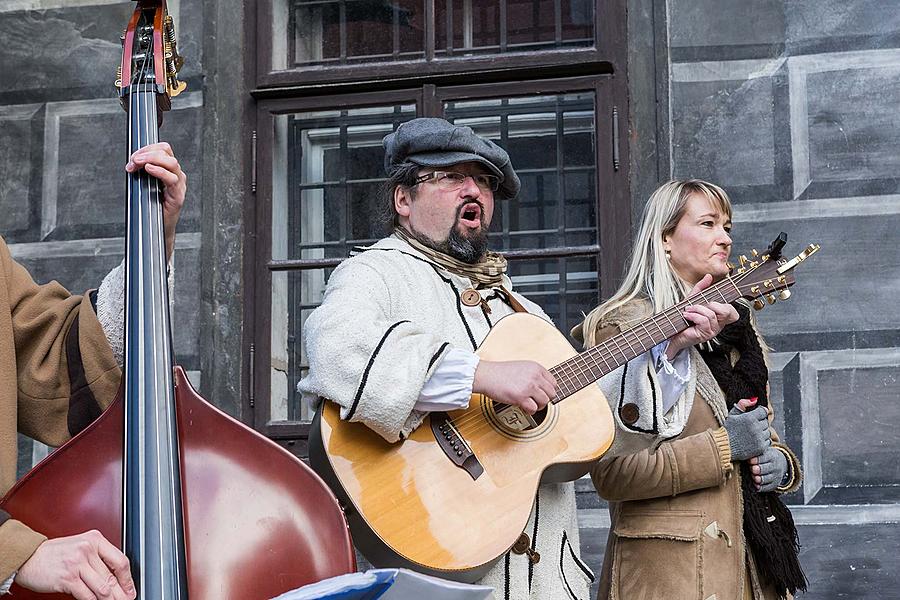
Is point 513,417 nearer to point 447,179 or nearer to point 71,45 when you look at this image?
point 447,179

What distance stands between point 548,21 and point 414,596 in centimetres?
340

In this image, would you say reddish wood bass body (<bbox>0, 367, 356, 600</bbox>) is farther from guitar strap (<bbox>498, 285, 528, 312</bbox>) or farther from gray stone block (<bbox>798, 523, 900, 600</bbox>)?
gray stone block (<bbox>798, 523, 900, 600</bbox>)

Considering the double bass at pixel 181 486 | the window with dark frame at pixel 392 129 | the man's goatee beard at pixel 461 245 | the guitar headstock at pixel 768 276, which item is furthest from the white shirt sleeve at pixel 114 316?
the window with dark frame at pixel 392 129

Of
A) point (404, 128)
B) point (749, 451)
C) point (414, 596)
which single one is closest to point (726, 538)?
point (749, 451)

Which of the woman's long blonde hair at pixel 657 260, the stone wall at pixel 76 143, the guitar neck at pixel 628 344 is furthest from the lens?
the stone wall at pixel 76 143

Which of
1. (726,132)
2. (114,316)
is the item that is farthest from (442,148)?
(726,132)

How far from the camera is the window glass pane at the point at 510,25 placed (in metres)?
4.57

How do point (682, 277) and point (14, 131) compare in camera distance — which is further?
point (14, 131)

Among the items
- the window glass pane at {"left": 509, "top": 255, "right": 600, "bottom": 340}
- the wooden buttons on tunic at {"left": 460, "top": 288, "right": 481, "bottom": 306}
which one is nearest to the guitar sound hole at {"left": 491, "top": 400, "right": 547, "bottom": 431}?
the wooden buttons on tunic at {"left": 460, "top": 288, "right": 481, "bottom": 306}

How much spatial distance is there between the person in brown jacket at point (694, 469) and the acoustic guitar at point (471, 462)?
224mm

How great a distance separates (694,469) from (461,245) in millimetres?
750

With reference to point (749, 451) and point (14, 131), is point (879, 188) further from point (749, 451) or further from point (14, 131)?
point (14, 131)

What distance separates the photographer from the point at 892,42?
13.9 feet

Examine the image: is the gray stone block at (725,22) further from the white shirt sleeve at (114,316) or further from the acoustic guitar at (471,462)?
the white shirt sleeve at (114,316)
